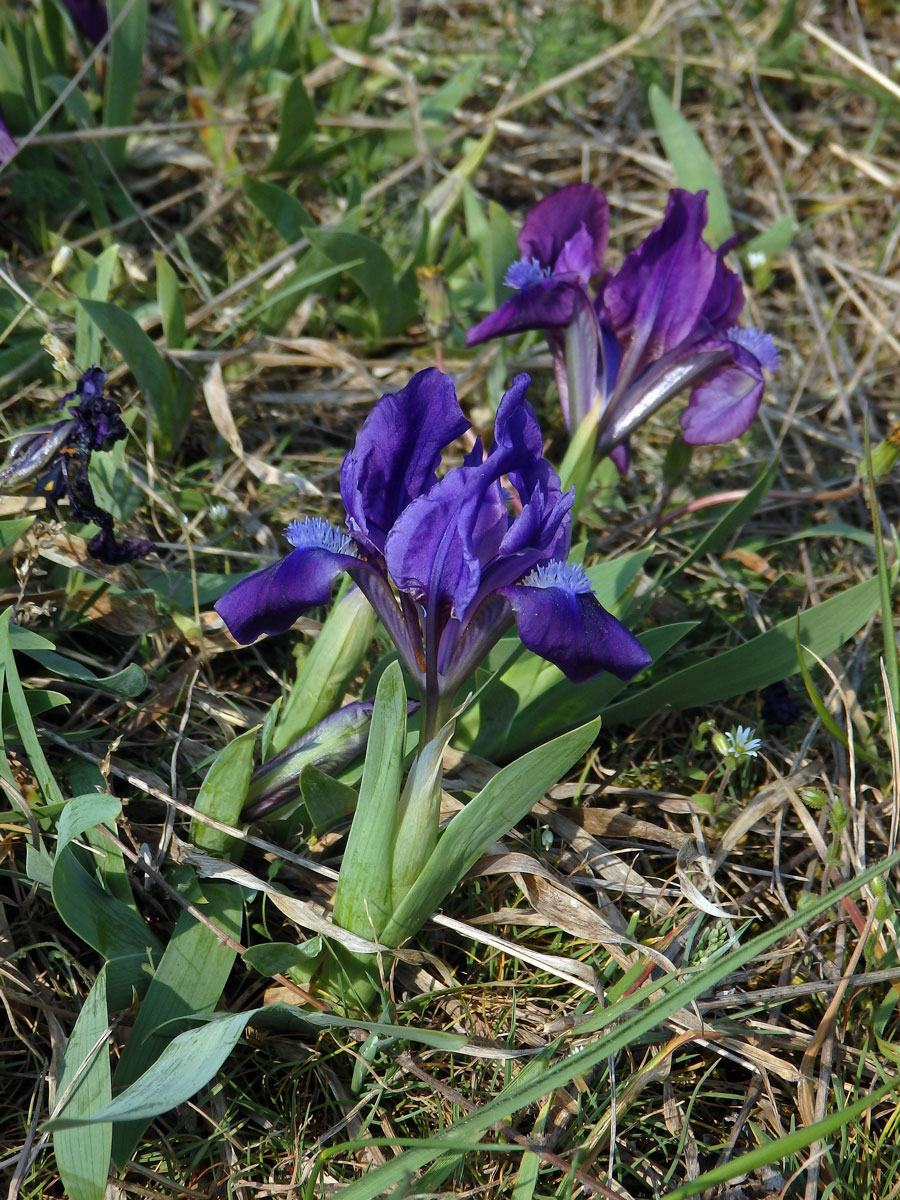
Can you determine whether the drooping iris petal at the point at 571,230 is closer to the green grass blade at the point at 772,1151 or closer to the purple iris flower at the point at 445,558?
the purple iris flower at the point at 445,558

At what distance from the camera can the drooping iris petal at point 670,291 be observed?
2.11 meters

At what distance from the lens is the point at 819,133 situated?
3.58 meters

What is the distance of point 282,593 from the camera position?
1458mm

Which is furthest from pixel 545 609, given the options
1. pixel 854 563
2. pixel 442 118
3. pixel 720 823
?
pixel 442 118

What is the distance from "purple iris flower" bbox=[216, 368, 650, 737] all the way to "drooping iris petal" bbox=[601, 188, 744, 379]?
81cm

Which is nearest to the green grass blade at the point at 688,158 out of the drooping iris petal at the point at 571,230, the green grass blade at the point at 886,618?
the drooping iris petal at the point at 571,230

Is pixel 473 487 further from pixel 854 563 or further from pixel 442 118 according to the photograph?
pixel 442 118

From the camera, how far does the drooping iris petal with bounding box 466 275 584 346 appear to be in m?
2.13

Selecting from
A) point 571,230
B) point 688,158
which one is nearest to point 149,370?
point 571,230

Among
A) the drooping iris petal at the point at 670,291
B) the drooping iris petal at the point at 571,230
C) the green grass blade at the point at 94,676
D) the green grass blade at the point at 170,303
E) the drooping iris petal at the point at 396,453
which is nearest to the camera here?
the drooping iris petal at the point at 396,453

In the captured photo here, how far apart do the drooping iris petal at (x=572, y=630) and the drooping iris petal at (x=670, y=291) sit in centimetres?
95

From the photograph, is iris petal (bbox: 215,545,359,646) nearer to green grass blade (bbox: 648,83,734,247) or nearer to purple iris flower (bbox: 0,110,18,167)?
purple iris flower (bbox: 0,110,18,167)

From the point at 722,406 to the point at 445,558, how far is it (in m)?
1.06

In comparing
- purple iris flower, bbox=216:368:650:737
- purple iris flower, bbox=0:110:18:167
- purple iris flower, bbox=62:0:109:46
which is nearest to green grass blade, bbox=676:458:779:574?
purple iris flower, bbox=216:368:650:737
